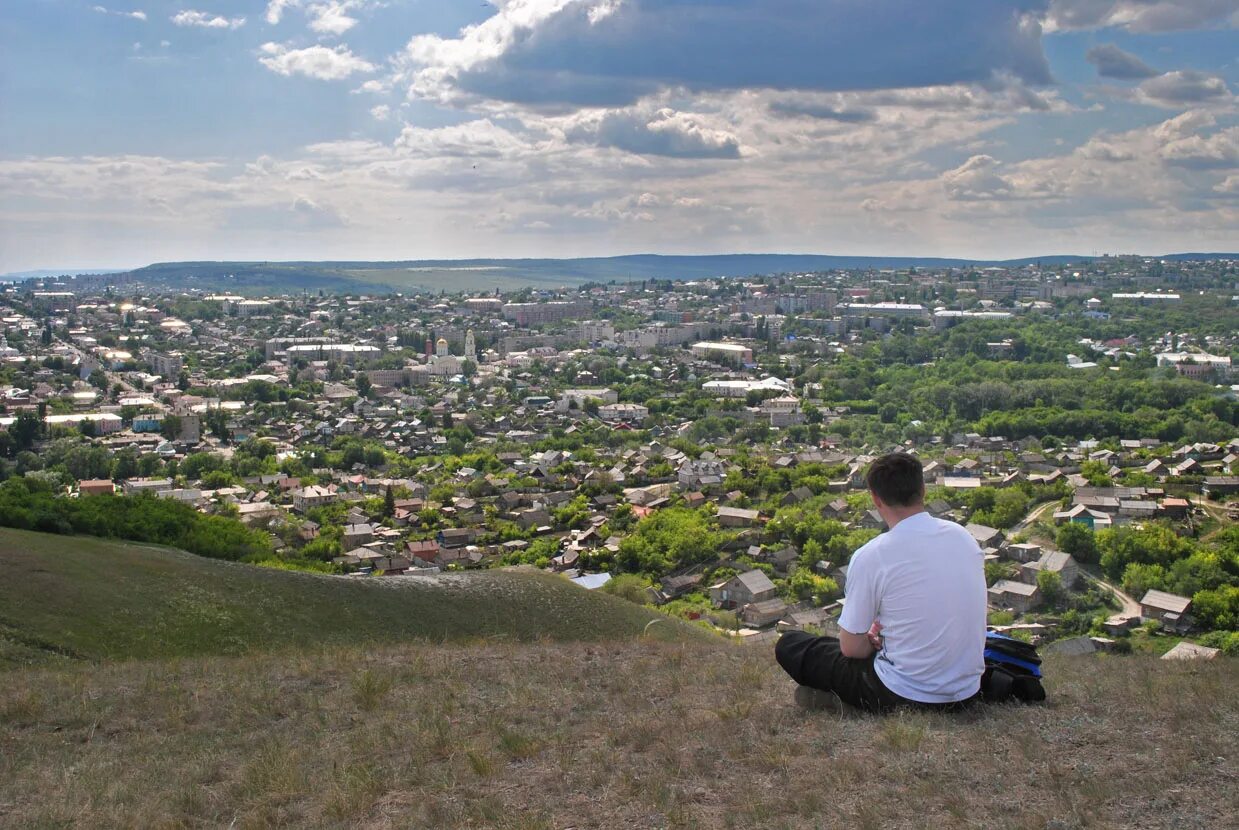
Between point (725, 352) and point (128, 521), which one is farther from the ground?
point (128, 521)

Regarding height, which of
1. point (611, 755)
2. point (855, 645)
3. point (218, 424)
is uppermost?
point (855, 645)

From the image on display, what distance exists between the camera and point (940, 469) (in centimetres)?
2653

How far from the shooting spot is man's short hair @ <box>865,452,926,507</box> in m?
3.80

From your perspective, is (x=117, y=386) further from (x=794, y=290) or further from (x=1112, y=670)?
(x=794, y=290)

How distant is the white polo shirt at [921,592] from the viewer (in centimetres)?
379

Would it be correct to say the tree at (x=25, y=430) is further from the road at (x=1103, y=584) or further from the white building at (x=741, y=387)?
the road at (x=1103, y=584)

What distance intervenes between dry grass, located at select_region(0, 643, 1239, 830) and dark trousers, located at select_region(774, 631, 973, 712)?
0.09 meters

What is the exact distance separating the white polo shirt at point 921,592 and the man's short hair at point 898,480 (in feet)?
0.25

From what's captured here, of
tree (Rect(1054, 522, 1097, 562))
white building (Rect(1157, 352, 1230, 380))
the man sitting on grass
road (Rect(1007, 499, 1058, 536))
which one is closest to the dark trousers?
the man sitting on grass

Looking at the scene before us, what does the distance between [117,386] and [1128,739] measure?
55.4m

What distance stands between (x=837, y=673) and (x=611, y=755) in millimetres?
943

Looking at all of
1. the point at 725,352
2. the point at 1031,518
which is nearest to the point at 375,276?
the point at 725,352

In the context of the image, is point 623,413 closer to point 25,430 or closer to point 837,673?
point 25,430

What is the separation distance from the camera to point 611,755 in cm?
417
